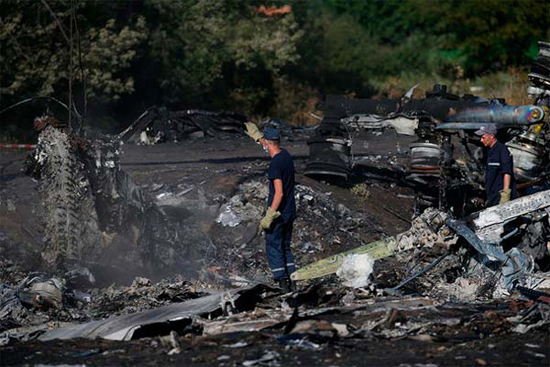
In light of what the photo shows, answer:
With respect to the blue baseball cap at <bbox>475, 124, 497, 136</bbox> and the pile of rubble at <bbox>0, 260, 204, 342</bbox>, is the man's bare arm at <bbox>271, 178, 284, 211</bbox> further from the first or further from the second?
the blue baseball cap at <bbox>475, 124, 497, 136</bbox>

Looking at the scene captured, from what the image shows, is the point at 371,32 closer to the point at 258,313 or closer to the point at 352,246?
the point at 352,246

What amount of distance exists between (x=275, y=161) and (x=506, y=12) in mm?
27626

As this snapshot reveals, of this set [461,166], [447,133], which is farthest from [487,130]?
[461,166]

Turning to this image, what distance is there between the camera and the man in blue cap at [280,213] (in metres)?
10.2

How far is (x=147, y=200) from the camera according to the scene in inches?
525

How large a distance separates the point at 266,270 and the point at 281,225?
2.76 metres

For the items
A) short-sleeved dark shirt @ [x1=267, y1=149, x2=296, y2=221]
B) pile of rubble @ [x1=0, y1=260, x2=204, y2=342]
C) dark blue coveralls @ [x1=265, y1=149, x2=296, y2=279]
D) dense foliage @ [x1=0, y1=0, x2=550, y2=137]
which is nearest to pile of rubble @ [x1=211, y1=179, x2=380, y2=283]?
pile of rubble @ [x1=0, y1=260, x2=204, y2=342]

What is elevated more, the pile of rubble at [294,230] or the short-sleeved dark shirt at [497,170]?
the short-sleeved dark shirt at [497,170]

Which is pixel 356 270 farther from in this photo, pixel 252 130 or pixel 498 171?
pixel 498 171

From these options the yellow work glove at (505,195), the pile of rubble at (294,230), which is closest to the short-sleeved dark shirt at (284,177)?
the pile of rubble at (294,230)

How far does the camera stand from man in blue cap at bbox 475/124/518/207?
12.6 m

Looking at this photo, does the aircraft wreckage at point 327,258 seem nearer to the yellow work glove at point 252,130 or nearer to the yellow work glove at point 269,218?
the yellow work glove at point 269,218

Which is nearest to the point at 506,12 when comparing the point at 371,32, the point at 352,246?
the point at 371,32

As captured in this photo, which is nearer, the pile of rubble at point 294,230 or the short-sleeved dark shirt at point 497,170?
the short-sleeved dark shirt at point 497,170
